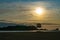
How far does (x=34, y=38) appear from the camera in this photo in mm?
3268

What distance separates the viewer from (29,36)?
334cm

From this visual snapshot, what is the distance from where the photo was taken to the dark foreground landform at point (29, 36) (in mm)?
3250

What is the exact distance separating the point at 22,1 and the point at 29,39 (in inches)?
511

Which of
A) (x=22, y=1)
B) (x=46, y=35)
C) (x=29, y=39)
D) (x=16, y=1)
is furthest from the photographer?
(x=22, y=1)

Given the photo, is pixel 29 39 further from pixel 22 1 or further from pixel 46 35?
pixel 22 1

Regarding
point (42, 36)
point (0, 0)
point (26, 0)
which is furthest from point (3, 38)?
point (26, 0)

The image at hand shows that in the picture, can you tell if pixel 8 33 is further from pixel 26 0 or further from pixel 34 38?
pixel 26 0

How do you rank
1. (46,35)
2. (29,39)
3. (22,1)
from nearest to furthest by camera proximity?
(29,39) → (46,35) → (22,1)

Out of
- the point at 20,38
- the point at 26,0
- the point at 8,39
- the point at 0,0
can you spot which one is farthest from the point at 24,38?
the point at 26,0

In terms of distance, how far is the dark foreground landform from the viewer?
325 cm

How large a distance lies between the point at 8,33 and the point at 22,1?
12.6m

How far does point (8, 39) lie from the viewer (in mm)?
3182

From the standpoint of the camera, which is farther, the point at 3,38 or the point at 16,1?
the point at 16,1

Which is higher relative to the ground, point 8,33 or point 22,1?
point 22,1
